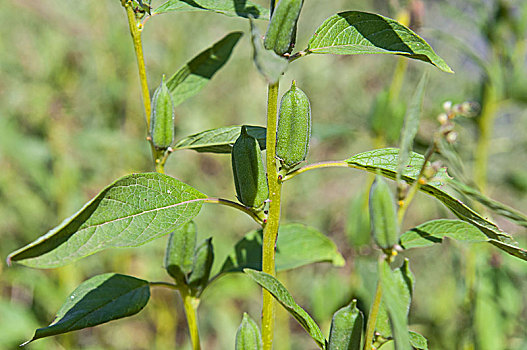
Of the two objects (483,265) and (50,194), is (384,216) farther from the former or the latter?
(50,194)

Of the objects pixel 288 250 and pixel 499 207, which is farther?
pixel 288 250

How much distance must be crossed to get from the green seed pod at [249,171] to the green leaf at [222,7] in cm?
16

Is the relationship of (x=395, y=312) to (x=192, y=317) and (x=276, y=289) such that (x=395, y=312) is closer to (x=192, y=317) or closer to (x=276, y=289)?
(x=276, y=289)

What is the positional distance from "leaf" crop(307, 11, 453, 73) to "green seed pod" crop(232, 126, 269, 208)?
130mm

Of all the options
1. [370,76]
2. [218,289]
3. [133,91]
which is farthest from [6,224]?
[370,76]

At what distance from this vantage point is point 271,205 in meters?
0.61

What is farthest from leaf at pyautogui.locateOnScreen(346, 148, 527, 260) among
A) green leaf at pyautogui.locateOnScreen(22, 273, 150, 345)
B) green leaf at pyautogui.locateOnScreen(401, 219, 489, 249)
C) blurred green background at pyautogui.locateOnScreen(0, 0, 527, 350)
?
blurred green background at pyautogui.locateOnScreen(0, 0, 527, 350)

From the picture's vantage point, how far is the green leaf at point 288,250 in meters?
0.84

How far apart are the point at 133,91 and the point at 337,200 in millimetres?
1323

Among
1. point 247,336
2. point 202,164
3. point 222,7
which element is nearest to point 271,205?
point 247,336

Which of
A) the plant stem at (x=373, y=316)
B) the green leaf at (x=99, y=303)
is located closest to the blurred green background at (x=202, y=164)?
the plant stem at (x=373, y=316)

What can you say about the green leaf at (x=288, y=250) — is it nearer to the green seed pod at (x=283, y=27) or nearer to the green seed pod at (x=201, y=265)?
the green seed pod at (x=201, y=265)

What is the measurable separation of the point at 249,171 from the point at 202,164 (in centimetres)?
232

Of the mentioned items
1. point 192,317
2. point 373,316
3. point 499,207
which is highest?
point 499,207
